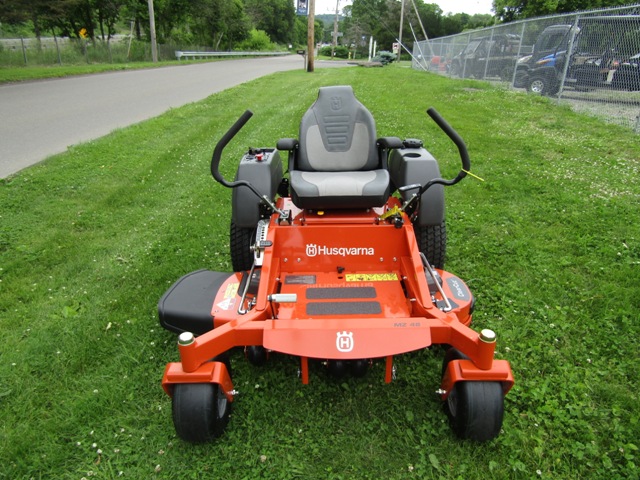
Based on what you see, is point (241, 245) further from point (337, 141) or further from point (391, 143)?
point (391, 143)

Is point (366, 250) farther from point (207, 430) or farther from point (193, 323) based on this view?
point (207, 430)

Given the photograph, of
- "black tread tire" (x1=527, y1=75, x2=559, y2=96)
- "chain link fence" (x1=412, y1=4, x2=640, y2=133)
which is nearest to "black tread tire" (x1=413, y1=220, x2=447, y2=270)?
"chain link fence" (x1=412, y1=4, x2=640, y2=133)

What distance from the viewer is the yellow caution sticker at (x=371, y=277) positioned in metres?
2.96

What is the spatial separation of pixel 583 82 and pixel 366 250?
916 centimetres

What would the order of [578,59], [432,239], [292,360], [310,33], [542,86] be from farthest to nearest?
1. [310,33]
2. [542,86]
3. [578,59]
4. [432,239]
5. [292,360]

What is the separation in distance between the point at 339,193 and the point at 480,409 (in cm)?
156

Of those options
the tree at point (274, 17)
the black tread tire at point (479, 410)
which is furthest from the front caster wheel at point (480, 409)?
the tree at point (274, 17)

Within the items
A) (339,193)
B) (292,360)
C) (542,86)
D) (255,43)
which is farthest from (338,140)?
(255,43)

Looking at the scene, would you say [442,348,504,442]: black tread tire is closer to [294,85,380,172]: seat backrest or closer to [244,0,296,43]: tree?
[294,85,380,172]: seat backrest

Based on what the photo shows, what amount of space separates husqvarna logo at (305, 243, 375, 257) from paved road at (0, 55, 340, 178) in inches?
208

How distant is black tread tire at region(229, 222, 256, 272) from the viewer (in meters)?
3.40

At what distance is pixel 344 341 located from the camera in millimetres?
2148

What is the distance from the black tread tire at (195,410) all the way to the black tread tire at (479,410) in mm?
1237

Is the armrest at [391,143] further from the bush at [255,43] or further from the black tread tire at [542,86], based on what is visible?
the bush at [255,43]
